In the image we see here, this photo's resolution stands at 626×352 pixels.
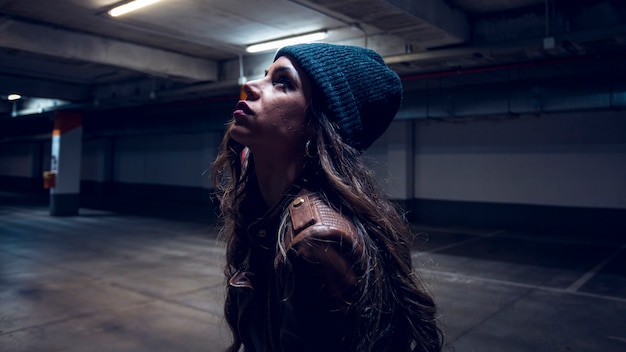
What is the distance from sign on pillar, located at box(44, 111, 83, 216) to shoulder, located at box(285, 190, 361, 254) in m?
14.1

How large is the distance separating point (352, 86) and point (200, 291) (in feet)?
16.6

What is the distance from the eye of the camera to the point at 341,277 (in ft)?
2.84

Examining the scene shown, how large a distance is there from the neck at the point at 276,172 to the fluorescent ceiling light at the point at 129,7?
5.89m

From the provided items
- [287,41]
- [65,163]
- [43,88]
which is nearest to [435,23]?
[287,41]

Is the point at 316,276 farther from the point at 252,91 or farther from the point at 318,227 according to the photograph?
the point at 252,91

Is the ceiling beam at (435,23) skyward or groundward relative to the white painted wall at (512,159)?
skyward

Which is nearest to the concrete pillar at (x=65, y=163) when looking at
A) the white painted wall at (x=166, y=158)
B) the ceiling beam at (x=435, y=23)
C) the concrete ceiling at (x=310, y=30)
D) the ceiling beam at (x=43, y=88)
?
the ceiling beam at (x=43, y=88)

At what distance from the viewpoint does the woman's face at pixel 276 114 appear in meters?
1.01

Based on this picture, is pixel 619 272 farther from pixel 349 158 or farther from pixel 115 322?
pixel 349 158

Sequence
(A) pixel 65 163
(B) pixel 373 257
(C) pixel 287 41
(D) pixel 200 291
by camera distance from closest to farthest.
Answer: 1. (B) pixel 373 257
2. (D) pixel 200 291
3. (C) pixel 287 41
4. (A) pixel 65 163

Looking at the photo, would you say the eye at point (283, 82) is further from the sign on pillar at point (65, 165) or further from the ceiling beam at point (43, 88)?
the sign on pillar at point (65, 165)

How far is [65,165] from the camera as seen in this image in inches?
524

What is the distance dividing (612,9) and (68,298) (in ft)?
25.4

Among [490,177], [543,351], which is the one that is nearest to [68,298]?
[543,351]
